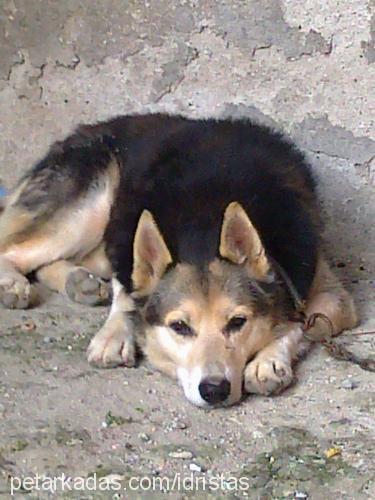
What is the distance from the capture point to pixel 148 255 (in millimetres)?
3355

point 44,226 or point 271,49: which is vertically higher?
point 271,49

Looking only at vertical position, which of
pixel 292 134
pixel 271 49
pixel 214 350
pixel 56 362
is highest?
pixel 271 49

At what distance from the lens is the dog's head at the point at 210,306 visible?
309 cm

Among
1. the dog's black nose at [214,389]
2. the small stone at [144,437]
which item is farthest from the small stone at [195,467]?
the dog's black nose at [214,389]

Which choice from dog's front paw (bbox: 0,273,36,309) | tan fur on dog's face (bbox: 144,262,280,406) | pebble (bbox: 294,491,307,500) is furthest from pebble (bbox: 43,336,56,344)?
pebble (bbox: 294,491,307,500)

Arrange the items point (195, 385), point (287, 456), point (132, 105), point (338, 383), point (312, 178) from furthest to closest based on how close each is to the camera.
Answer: point (132, 105) → point (312, 178) → point (338, 383) → point (195, 385) → point (287, 456)

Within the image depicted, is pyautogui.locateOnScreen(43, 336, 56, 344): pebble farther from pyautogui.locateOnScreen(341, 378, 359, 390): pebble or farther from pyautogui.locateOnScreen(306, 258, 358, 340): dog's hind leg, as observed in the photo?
pyautogui.locateOnScreen(341, 378, 359, 390): pebble

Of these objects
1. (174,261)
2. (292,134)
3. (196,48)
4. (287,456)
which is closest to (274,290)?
(174,261)

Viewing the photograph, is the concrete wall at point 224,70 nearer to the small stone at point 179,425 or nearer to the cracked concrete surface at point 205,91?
the cracked concrete surface at point 205,91

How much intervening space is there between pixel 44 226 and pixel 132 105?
81 centimetres

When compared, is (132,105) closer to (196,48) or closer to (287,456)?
(196,48)

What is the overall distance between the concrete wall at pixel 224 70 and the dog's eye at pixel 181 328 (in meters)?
1.27

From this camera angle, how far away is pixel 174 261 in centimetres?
→ 331

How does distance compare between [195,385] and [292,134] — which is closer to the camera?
[195,385]
